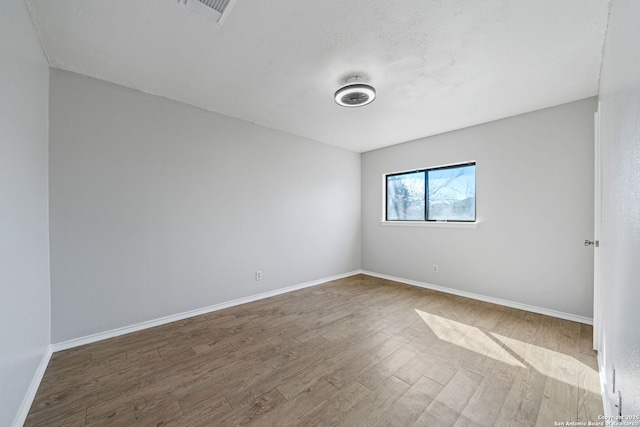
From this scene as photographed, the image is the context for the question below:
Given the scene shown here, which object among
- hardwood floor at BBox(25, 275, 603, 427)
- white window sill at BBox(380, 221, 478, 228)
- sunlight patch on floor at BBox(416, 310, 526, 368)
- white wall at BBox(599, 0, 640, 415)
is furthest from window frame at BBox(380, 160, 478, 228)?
white wall at BBox(599, 0, 640, 415)

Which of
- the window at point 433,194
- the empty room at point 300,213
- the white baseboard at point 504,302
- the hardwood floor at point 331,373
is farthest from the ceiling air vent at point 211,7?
the white baseboard at point 504,302

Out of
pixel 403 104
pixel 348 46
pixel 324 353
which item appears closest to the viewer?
pixel 348 46

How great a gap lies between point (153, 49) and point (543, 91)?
3.68 m

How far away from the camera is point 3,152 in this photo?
1.24 m

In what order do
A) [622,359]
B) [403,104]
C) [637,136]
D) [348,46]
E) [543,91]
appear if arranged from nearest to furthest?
[637,136] → [622,359] → [348,46] → [543,91] → [403,104]

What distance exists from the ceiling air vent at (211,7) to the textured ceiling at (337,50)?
0.05 m

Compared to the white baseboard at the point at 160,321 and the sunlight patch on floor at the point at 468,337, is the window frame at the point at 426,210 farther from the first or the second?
the white baseboard at the point at 160,321

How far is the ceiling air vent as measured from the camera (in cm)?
150

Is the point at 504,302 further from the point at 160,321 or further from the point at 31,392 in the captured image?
the point at 31,392

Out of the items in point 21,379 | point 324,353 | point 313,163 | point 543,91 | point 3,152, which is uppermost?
point 543,91

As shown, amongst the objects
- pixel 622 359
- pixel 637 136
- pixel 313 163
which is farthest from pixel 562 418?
pixel 313 163

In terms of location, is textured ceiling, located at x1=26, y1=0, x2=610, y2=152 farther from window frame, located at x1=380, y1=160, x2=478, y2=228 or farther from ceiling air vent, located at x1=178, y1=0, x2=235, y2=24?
window frame, located at x1=380, y1=160, x2=478, y2=228

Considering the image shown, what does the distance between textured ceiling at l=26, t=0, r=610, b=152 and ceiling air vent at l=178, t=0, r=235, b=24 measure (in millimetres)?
52

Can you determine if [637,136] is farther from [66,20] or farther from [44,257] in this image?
[44,257]
